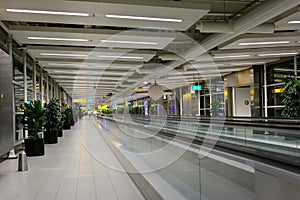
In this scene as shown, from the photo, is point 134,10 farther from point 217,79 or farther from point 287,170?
point 217,79

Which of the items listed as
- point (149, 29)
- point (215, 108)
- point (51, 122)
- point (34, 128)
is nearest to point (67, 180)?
point (34, 128)

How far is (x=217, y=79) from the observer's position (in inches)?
763

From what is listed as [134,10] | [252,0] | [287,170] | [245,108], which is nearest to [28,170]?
[134,10]

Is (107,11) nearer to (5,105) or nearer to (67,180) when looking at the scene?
(5,105)

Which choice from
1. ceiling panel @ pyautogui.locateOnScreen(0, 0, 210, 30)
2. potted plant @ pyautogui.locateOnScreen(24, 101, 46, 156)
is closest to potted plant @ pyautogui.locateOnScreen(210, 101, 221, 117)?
ceiling panel @ pyautogui.locateOnScreen(0, 0, 210, 30)

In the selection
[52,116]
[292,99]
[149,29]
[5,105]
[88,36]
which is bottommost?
[52,116]

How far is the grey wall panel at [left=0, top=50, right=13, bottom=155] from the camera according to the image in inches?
225

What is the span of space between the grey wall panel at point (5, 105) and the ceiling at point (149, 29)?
46.9 inches

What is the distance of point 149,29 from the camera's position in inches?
330

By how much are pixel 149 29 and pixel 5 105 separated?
4.31 m

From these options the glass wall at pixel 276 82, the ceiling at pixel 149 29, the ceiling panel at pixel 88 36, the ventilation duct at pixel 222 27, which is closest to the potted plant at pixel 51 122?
the ceiling at pixel 149 29

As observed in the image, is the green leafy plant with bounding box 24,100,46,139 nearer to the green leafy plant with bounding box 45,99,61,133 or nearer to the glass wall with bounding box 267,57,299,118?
the green leafy plant with bounding box 45,99,61,133

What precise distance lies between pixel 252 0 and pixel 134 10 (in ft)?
10.4

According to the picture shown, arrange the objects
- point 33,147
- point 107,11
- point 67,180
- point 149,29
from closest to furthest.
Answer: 1. point 67,180
2. point 107,11
3. point 33,147
4. point 149,29
